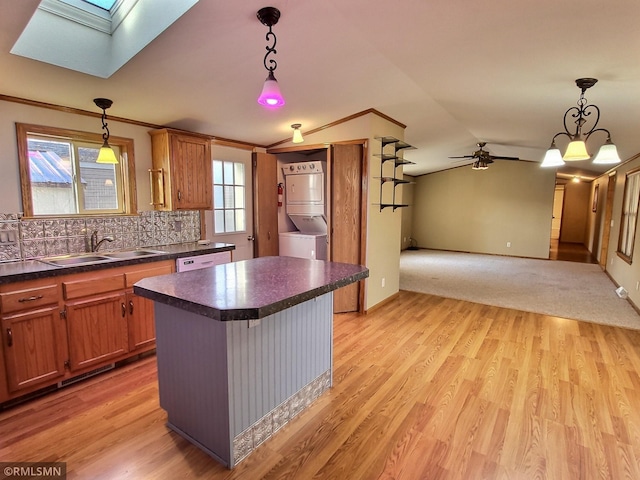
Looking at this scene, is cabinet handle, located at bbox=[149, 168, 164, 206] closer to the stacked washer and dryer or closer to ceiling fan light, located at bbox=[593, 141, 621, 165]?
the stacked washer and dryer

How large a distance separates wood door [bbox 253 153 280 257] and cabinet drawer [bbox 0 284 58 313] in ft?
7.57

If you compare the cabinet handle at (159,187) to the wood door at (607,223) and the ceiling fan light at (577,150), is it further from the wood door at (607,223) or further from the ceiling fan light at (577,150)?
the wood door at (607,223)

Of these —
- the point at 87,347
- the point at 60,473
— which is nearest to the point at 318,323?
the point at 60,473

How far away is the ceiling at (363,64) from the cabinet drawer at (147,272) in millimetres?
1360

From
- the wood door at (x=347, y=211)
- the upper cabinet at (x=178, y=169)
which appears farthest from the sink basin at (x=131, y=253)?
the wood door at (x=347, y=211)

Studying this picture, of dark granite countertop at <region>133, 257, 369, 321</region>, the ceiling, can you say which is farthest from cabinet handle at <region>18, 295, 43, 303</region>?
the ceiling

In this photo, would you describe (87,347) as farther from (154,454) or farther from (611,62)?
(611,62)

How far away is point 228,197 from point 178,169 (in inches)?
34.4

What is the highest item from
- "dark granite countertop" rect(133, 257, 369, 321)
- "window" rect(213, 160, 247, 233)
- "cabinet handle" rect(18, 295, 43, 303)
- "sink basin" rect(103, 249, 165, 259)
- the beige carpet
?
"window" rect(213, 160, 247, 233)

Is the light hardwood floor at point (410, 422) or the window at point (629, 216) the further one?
the window at point (629, 216)

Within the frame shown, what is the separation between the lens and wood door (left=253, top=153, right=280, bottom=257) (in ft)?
13.9

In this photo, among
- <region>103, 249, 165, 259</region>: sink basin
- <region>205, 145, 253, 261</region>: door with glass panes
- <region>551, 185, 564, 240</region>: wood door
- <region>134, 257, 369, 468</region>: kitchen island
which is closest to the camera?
<region>134, 257, 369, 468</region>: kitchen island

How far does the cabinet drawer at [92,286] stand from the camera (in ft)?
7.63

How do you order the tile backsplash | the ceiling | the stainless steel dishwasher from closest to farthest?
the ceiling
the tile backsplash
the stainless steel dishwasher
